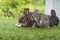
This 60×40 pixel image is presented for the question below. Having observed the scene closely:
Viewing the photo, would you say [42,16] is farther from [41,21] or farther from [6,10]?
[6,10]

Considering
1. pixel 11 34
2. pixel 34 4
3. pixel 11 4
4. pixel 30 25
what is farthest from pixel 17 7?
pixel 11 34

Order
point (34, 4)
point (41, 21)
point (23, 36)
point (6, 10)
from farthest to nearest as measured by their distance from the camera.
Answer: point (34, 4), point (6, 10), point (41, 21), point (23, 36)

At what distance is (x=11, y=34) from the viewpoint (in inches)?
173

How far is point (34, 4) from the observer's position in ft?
37.2

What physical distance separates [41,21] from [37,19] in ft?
0.32

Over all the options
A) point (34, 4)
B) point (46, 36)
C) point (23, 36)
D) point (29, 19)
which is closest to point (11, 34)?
point (23, 36)

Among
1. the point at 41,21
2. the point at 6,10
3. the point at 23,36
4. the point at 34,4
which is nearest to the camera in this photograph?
the point at 23,36

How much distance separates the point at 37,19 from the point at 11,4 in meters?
4.82

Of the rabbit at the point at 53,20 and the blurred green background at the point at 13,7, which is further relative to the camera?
the blurred green background at the point at 13,7

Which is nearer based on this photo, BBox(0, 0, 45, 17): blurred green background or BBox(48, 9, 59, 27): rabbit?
BBox(48, 9, 59, 27): rabbit

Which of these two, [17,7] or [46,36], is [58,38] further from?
[17,7]

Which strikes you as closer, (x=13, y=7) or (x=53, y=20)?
(x=53, y=20)

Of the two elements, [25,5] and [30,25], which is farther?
[25,5]

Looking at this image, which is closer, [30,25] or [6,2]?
[30,25]
